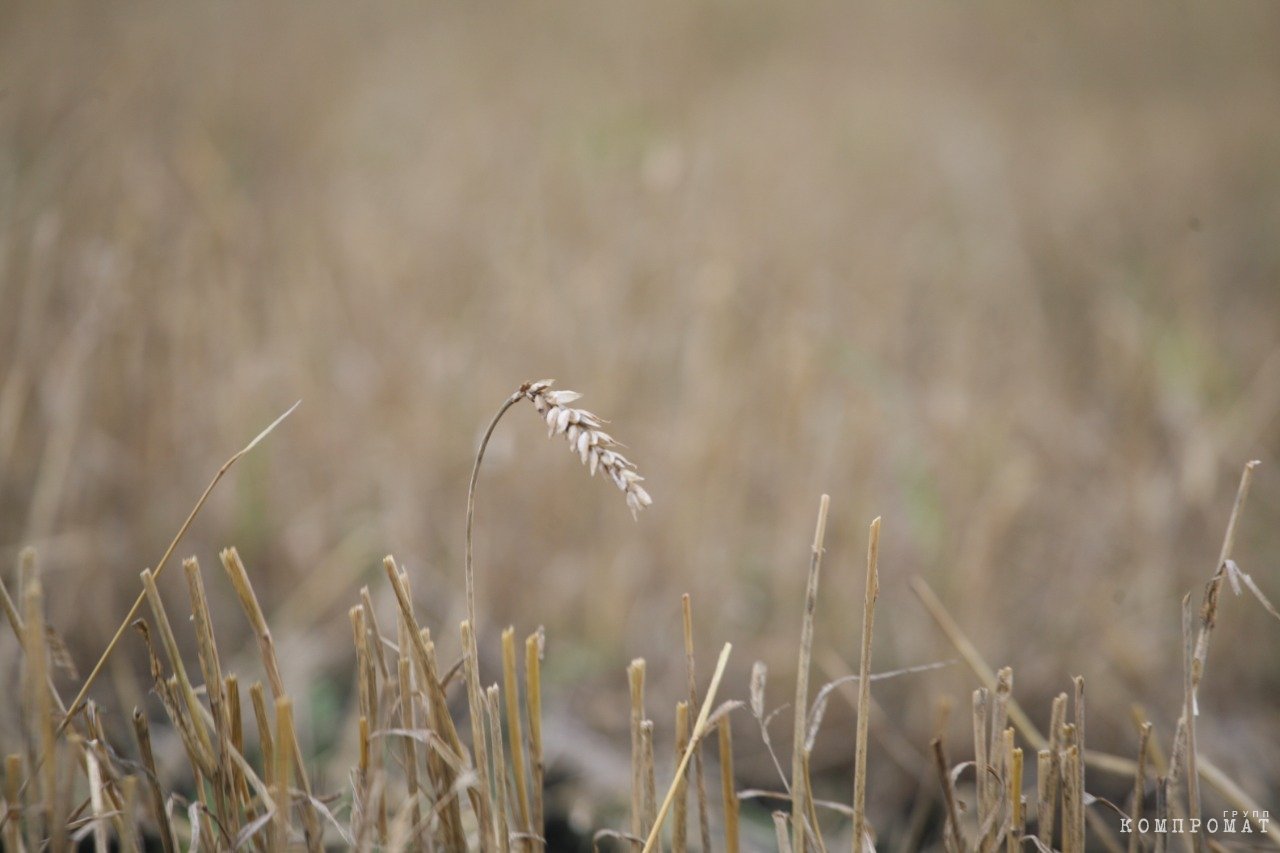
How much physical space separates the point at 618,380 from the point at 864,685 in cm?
92

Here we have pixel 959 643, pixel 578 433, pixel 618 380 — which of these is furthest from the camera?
pixel 618 380

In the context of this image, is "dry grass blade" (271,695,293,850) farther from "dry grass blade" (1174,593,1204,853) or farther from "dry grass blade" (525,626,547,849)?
"dry grass blade" (1174,593,1204,853)

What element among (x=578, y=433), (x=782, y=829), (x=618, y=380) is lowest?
(x=782, y=829)

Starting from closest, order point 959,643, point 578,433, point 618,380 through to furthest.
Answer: point 578,433 → point 959,643 → point 618,380

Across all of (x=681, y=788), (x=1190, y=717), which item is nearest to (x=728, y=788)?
(x=681, y=788)

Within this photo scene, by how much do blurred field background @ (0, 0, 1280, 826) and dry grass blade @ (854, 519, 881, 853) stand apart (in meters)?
0.59

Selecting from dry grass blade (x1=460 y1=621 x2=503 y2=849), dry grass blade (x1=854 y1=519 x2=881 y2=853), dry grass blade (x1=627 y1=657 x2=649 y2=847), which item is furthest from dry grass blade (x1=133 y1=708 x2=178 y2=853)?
dry grass blade (x1=854 y1=519 x2=881 y2=853)

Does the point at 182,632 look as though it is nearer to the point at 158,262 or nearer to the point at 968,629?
the point at 158,262

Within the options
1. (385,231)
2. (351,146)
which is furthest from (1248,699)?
(351,146)

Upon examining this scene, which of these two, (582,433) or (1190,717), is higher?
(582,433)

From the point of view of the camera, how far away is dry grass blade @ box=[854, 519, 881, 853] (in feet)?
1.39

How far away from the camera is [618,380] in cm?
132

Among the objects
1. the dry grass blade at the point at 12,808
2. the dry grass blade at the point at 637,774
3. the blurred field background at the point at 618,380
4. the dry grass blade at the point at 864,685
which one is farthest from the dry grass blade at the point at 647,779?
the blurred field background at the point at 618,380

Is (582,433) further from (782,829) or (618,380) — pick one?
(618,380)
